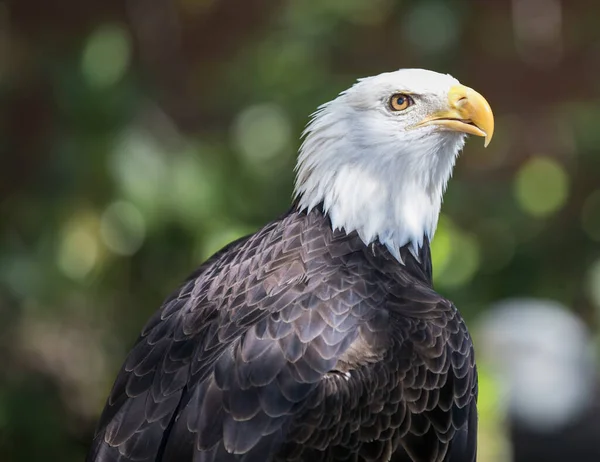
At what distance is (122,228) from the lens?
18.4 feet

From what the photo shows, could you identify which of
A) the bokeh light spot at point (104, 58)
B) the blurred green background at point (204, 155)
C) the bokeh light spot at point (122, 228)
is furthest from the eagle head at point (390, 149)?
the bokeh light spot at point (104, 58)

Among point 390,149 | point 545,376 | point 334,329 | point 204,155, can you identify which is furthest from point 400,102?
point 545,376

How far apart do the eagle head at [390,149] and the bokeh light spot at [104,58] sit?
7.81 feet

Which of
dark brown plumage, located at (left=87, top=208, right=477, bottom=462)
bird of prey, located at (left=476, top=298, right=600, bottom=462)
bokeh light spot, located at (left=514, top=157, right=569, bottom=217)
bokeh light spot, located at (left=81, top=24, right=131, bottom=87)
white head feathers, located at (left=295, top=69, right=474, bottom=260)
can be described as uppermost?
bokeh light spot, located at (left=81, top=24, right=131, bottom=87)

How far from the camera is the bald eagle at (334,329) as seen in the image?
301cm

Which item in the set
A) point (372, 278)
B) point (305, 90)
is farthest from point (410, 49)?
point (372, 278)

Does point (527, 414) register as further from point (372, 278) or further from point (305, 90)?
point (372, 278)

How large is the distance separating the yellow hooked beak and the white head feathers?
2 cm

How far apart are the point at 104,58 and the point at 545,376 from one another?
11.0ft

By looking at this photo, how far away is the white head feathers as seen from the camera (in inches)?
141

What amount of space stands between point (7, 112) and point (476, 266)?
3233 mm

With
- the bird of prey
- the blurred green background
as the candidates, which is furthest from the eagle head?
the bird of prey

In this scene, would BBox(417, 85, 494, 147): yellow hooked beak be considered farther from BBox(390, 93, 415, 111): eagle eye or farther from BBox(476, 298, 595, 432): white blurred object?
BBox(476, 298, 595, 432): white blurred object

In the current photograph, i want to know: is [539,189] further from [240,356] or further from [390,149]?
[240,356]
